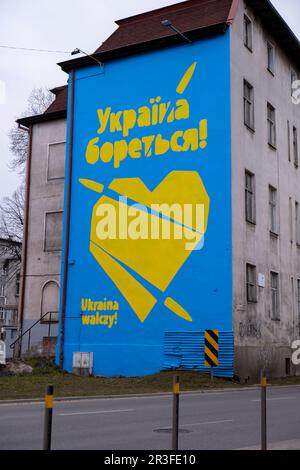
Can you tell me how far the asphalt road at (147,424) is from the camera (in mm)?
8922

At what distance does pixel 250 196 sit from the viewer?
2755 cm

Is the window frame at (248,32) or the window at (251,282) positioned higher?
the window frame at (248,32)

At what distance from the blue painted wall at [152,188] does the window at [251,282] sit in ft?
7.46

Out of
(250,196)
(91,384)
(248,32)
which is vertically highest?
(248,32)

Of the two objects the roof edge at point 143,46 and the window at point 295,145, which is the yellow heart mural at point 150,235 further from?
the window at point 295,145

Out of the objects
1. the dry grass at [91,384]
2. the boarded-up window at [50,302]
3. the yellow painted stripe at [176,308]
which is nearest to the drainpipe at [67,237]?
the dry grass at [91,384]

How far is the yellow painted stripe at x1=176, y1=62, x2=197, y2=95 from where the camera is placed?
26.6 meters

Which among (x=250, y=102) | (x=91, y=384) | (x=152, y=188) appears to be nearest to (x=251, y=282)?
(x=152, y=188)

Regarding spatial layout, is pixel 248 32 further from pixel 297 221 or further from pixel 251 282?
pixel 251 282

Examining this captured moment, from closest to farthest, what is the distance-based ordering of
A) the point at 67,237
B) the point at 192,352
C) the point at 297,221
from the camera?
the point at 192,352, the point at 67,237, the point at 297,221

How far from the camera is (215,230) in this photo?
24984mm

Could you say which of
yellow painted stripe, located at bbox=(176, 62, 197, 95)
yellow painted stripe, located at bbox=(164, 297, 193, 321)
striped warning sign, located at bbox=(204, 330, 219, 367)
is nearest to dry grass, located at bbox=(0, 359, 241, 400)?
striped warning sign, located at bbox=(204, 330, 219, 367)

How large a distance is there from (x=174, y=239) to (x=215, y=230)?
167cm

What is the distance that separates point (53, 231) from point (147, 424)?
2213cm
